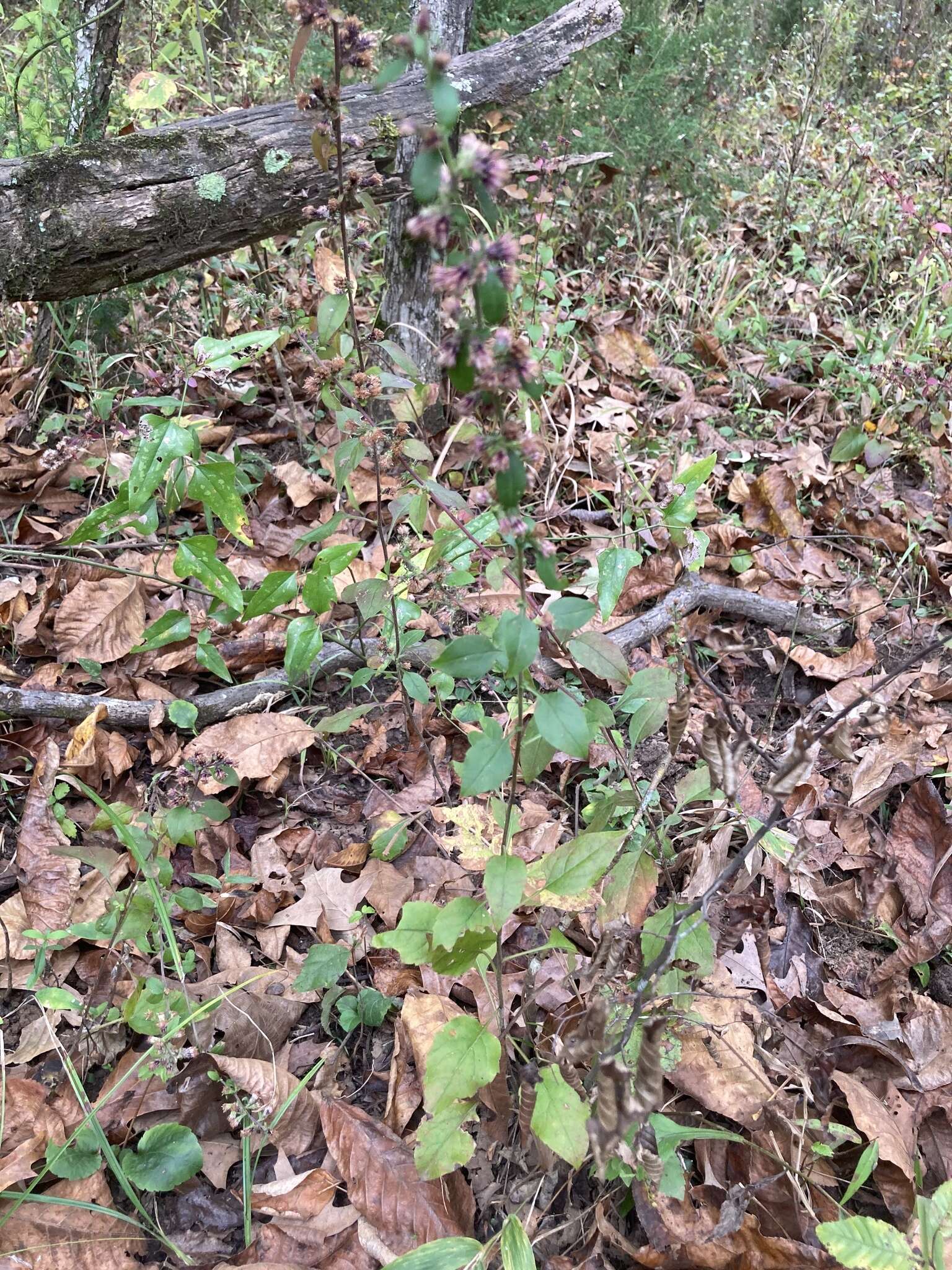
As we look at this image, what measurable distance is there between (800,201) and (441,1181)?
473 centimetres

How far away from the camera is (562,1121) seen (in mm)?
1147

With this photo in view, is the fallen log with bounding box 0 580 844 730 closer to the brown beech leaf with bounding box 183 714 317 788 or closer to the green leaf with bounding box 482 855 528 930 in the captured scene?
the brown beech leaf with bounding box 183 714 317 788

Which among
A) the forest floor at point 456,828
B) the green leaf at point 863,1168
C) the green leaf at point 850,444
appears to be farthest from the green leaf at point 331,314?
the green leaf at point 850,444

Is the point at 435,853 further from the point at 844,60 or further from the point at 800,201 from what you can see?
the point at 844,60

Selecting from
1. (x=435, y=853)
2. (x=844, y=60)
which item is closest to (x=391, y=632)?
(x=435, y=853)

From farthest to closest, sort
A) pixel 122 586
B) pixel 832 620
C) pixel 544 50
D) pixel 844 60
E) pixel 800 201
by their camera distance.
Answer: pixel 844 60
pixel 800 201
pixel 544 50
pixel 832 620
pixel 122 586

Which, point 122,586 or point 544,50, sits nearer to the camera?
point 122,586

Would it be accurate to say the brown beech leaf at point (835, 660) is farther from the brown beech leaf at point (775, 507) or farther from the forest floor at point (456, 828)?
the brown beech leaf at point (775, 507)

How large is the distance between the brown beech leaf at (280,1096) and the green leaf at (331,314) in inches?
52.5

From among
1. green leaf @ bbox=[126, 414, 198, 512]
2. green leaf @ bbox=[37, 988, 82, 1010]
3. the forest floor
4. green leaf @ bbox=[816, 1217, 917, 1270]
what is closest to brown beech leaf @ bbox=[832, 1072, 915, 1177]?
the forest floor

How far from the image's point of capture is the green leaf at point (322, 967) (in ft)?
4.94

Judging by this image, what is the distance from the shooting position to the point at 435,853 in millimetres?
1875

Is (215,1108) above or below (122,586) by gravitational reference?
below

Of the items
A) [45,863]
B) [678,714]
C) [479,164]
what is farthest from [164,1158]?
[479,164]
